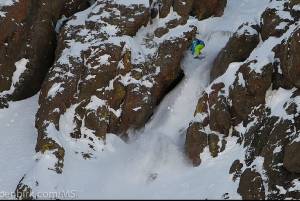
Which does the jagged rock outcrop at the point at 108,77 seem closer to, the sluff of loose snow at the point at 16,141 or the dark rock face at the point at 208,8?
the sluff of loose snow at the point at 16,141

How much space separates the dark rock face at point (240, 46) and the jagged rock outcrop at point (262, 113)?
97 millimetres

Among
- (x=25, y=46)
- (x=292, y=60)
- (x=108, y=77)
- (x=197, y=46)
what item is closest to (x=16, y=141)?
(x=108, y=77)

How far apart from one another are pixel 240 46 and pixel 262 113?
374 cm

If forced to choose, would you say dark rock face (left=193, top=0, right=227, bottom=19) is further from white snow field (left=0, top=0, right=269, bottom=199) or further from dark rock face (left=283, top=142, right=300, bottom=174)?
dark rock face (left=283, top=142, right=300, bottom=174)

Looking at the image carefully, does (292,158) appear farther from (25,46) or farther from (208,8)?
(25,46)

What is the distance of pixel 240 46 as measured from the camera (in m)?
21.0

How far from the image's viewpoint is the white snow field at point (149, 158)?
59.2 ft

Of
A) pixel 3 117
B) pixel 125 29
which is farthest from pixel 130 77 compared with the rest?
pixel 3 117

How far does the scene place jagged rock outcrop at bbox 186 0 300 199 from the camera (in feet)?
54.3

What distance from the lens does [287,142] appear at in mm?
16828

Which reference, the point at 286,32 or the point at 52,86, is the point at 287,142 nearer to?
the point at 286,32

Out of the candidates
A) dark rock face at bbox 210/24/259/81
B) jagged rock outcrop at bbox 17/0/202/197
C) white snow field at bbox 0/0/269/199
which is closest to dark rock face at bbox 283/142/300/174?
white snow field at bbox 0/0/269/199

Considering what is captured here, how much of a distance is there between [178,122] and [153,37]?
476 cm

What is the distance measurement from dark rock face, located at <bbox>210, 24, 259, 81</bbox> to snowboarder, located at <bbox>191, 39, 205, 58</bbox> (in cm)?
180
